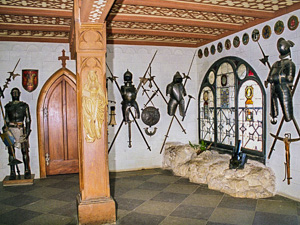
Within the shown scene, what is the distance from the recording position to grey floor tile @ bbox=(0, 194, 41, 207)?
4109mm

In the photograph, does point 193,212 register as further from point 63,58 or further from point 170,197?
point 63,58

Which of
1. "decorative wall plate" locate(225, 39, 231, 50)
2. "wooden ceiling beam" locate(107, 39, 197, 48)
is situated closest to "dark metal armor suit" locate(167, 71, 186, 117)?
"wooden ceiling beam" locate(107, 39, 197, 48)

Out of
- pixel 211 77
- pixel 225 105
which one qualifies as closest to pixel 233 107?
pixel 225 105

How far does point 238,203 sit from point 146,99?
9.75 feet

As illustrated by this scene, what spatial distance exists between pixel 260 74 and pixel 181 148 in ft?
6.87

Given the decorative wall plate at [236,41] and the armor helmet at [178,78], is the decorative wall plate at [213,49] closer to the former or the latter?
the decorative wall plate at [236,41]

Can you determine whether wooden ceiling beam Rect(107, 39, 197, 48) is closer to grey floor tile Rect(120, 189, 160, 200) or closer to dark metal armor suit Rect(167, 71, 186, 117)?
dark metal armor suit Rect(167, 71, 186, 117)

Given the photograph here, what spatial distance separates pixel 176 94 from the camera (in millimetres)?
5941

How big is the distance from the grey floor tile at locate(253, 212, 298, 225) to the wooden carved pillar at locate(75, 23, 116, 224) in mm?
1711

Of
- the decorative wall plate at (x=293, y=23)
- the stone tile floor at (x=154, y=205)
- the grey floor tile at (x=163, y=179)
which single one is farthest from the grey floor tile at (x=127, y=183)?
the decorative wall plate at (x=293, y=23)

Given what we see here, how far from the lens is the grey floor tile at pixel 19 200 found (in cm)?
411

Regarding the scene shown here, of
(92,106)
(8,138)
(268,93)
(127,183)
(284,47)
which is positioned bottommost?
(127,183)

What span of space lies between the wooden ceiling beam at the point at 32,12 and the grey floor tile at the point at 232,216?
325 centimetres

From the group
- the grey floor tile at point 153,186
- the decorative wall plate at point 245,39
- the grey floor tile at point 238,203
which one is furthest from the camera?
the decorative wall plate at point 245,39
